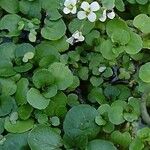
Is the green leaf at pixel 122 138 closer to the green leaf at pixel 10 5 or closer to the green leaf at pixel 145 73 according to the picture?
the green leaf at pixel 145 73

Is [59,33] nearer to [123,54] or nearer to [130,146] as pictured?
[123,54]

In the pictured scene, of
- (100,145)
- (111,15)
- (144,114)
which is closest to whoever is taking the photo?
(100,145)

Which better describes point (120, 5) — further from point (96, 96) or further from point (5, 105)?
point (5, 105)

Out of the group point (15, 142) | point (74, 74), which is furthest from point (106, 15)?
point (15, 142)

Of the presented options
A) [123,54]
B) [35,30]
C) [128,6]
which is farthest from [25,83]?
[128,6]

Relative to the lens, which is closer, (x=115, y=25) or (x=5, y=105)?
(x=5, y=105)
